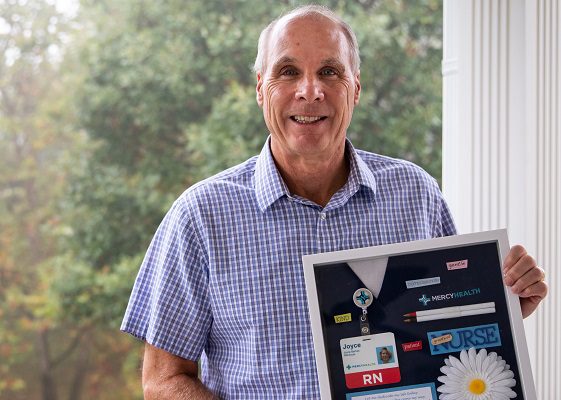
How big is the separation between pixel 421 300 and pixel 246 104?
4034mm

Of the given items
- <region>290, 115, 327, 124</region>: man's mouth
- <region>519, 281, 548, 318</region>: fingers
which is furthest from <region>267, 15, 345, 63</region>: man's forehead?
<region>519, 281, 548, 318</region>: fingers

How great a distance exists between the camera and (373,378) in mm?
1440

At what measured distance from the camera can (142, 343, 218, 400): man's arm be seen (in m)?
1.59

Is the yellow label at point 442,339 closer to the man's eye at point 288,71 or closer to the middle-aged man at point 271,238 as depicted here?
the middle-aged man at point 271,238

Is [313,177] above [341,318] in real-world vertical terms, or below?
above

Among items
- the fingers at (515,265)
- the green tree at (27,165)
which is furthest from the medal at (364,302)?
the green tree at (27,165)

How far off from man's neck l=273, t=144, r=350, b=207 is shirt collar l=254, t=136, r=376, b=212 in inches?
1.0

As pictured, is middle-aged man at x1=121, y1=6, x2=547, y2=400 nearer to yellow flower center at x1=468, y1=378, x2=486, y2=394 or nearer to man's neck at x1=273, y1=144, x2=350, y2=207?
man's neck at x1=273, y1=144, x2=350, y2=207

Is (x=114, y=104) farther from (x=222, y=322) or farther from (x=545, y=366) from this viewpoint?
(x=222, y=322)

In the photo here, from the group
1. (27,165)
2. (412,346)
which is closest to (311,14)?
(412,346)

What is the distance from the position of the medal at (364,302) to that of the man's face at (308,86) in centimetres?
31

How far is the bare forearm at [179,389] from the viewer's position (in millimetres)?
1589

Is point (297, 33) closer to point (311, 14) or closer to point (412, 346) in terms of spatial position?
point (311, 14)

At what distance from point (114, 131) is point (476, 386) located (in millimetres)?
4798
